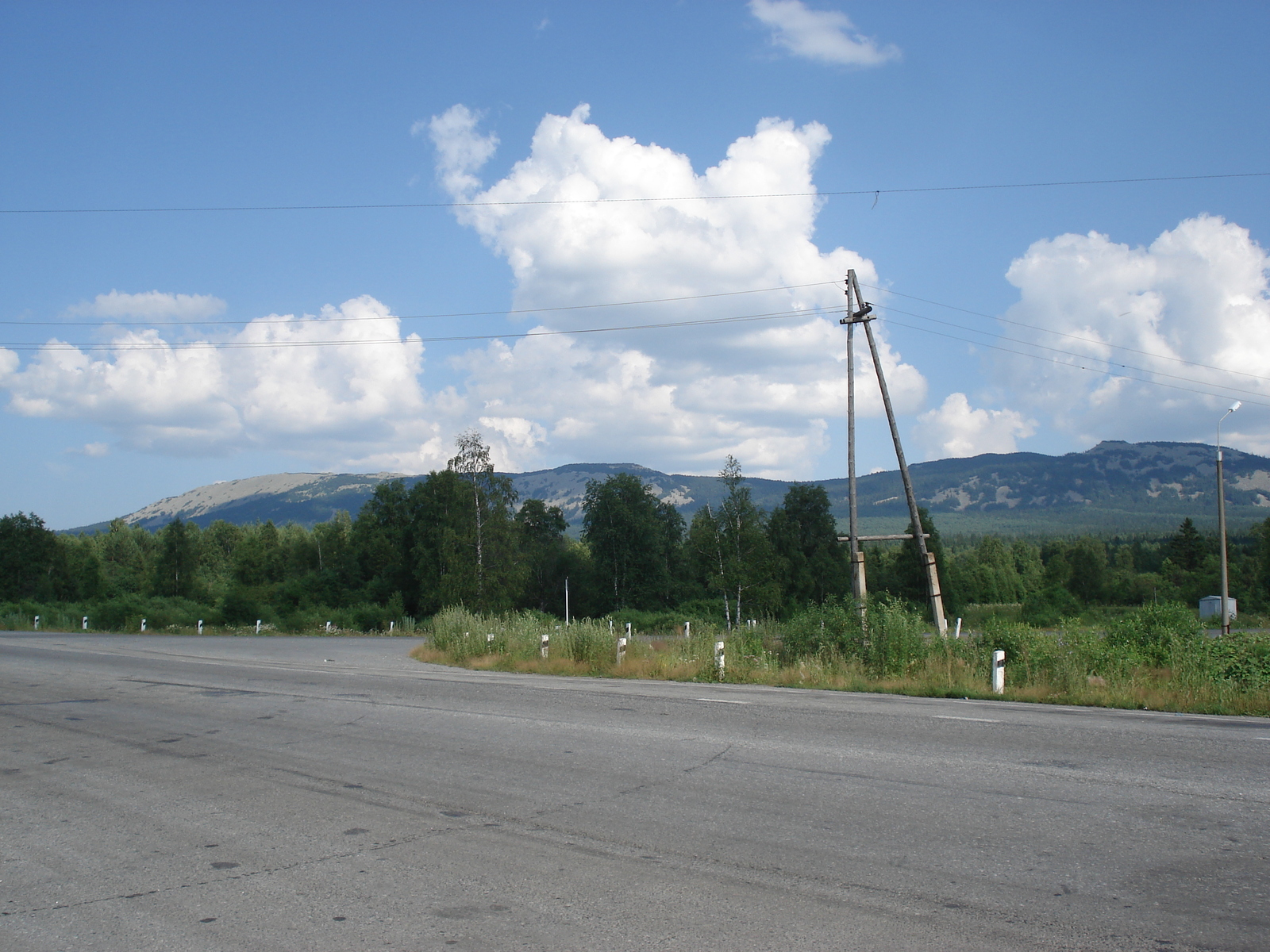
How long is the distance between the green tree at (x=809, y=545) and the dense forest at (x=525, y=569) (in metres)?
0.15

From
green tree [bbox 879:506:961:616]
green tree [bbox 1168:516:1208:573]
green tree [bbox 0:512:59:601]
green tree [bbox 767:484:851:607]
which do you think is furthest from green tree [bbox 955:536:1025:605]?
green tree [bbox 0:512:59:601]

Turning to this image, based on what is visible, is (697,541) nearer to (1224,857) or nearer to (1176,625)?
(1176,625)

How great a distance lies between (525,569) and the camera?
5722 centimetres

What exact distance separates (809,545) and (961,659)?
60988 millimetres

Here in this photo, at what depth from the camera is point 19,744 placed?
10.8m

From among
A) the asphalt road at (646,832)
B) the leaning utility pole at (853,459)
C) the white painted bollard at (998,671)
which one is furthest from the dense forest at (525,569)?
the asphalt road at (646,832)

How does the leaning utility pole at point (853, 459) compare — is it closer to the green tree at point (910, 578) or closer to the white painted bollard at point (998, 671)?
the white painted bollard at point (998, 671)

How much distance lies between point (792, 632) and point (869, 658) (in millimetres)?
2129

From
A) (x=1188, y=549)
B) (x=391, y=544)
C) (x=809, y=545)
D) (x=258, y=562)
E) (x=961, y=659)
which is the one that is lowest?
(x=1188, y=549)

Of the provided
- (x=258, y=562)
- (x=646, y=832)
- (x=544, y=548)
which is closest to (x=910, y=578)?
(x=544, y=548)

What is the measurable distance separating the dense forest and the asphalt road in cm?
3389

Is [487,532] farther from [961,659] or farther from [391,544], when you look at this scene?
[961,659]

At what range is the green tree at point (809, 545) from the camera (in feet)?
236

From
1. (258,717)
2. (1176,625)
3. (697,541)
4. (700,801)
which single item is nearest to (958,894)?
(700,801)
